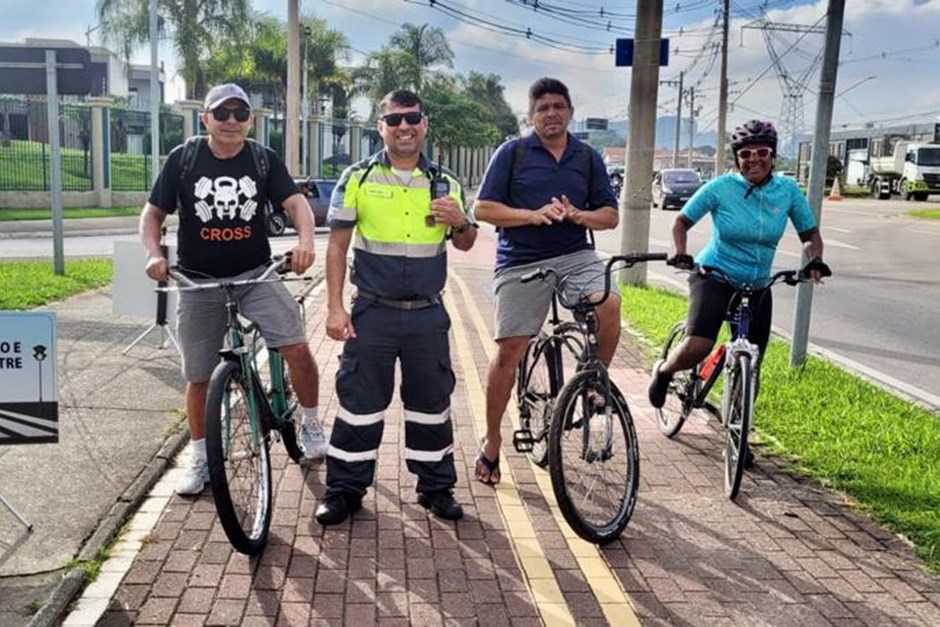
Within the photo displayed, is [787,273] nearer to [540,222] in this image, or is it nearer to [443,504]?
[540,222]

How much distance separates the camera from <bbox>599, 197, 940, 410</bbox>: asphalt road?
9.62m

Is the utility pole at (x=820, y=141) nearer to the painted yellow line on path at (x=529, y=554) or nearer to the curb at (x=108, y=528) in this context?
the painted yellow line on path at (x=529, y=554)

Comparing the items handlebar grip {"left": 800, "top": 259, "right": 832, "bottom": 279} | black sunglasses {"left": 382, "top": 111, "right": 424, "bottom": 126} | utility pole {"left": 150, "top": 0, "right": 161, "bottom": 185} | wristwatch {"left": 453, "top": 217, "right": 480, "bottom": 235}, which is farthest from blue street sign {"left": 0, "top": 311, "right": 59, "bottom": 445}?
utility pole {"left": 150, "top": 0, "right": 161, "bottom": 185}

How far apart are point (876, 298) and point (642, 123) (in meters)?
4.23

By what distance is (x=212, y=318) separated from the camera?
479 centimetres

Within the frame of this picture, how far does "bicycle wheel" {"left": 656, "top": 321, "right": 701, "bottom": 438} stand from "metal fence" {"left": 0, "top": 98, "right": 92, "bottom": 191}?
22.3 m

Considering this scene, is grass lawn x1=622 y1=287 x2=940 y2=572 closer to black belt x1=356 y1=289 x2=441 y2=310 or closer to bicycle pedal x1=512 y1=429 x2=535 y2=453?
bicycle pedal x1=512 y1=429 x2=535 y2=453

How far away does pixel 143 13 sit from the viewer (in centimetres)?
4316

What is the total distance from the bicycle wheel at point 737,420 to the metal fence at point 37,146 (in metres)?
23.3

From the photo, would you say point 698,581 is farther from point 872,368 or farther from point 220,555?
point 872,368

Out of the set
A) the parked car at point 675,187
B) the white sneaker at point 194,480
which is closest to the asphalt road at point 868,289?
the white sneaker at point 194,480

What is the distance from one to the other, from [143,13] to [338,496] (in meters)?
43.4

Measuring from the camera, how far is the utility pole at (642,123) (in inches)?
501

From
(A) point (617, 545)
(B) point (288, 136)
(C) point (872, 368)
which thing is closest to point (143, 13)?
(B) point (288, 136)
